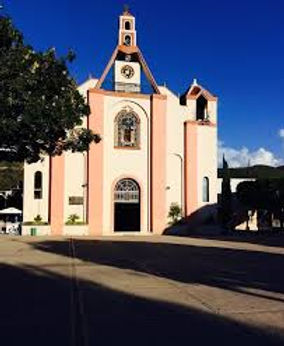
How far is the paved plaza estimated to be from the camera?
8594 mm

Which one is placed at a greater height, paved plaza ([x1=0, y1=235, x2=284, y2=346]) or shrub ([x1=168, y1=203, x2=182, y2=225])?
shrub ([x1=168, y1=203, x2=182, y2=225])

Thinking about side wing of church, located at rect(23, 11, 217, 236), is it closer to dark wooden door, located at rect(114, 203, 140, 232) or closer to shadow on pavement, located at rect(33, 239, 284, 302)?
dark wooden door, located at rect(114, 203, 140, 232)

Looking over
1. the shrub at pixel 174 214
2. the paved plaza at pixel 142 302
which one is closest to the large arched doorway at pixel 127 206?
the shrub at pixel 174 214

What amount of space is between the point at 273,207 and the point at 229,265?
27428 millimetres

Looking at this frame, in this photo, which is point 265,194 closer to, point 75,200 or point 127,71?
point 75,200

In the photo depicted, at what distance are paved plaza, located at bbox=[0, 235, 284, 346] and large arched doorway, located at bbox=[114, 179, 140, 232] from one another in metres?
26.0

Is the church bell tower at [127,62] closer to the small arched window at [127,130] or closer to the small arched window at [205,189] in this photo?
the small arched window at [127,130]

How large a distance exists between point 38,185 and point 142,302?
3507 cm

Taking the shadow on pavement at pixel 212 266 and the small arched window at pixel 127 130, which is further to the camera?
the small arched window at pixel 127 130

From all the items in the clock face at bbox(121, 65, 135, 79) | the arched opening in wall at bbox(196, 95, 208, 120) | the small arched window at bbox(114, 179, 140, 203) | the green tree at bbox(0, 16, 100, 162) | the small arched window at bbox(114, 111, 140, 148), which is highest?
the clock face at bbox(121, 65, 135, 79)

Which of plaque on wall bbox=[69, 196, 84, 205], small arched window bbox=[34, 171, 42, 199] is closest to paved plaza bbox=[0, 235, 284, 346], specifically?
plaque on wall bbox=[69, 196, 84, 205]

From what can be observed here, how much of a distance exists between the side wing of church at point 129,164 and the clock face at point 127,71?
79 mm

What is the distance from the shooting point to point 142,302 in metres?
11.8

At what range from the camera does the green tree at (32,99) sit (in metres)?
21.5
